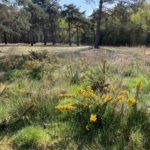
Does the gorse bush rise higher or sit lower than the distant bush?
higher

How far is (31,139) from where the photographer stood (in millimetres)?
5047

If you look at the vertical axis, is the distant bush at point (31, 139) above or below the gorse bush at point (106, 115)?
below

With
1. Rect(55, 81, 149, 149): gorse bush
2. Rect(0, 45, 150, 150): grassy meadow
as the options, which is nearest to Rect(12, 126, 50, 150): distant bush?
Rect(0, 45, 150, 150): grassy meadow

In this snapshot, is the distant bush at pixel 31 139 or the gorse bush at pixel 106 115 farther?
the gorse bush at pixel 106 115

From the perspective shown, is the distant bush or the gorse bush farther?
the gorse bush

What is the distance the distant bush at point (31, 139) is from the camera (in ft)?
16.2

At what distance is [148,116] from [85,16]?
5721 cm

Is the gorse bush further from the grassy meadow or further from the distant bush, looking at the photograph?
the distant bush

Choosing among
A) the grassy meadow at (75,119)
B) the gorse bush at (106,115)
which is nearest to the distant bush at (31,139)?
the grassy meadow at (75,119)

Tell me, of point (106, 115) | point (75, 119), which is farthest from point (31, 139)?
point (106, 115)

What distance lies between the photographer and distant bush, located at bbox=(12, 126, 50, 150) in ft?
16.2

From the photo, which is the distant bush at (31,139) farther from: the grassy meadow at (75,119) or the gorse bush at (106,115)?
the gorse bush at (106,115)

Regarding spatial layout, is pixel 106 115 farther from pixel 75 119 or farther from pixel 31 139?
pixel 31 139

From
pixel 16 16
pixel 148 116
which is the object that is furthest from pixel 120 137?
pixel 16 16
